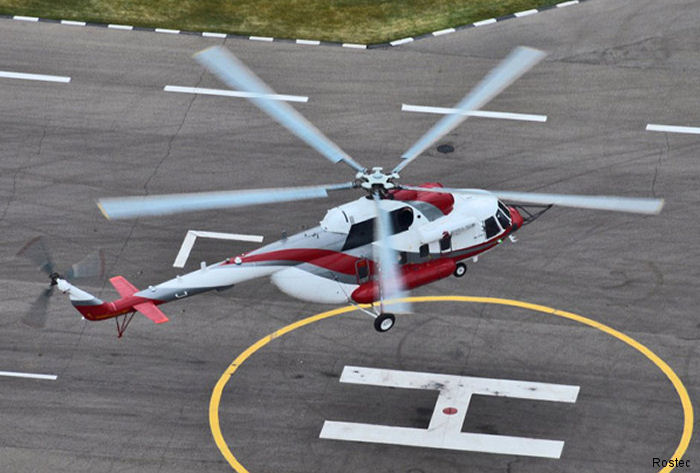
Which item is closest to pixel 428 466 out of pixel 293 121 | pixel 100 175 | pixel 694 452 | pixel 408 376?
pixel 408 376

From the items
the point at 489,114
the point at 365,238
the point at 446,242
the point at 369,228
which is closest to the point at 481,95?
the point at 446,242

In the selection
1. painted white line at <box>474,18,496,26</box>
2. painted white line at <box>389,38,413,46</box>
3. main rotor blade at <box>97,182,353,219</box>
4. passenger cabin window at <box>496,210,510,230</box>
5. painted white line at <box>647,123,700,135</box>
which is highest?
main rotor blade at <box>97,182,353,219</box>

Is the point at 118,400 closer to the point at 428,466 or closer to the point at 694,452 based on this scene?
the point at 428,466

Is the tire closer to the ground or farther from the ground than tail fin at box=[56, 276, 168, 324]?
closer to the ground

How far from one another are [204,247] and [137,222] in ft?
10.7

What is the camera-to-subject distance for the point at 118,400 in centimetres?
4906

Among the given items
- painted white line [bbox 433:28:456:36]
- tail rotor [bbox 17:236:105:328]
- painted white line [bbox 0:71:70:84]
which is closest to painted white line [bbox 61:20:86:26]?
painted white line [bbox 0:71:70:84]

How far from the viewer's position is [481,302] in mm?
52781

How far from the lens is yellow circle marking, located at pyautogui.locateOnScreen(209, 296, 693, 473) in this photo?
47.2m

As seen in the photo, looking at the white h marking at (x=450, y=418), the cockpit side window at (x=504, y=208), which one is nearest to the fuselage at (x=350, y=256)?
the cockpit side window at (x=504, y=208)

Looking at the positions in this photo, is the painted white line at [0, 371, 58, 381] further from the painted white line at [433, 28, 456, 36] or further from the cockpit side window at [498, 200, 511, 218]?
the painted white line at [433, 28, 456, 36]

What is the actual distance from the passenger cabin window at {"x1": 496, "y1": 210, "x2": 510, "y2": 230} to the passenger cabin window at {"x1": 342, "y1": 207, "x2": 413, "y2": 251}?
3868mm

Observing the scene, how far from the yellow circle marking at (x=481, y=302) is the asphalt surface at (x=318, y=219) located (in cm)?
25

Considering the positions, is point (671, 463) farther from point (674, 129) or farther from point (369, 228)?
point (674, 129)
